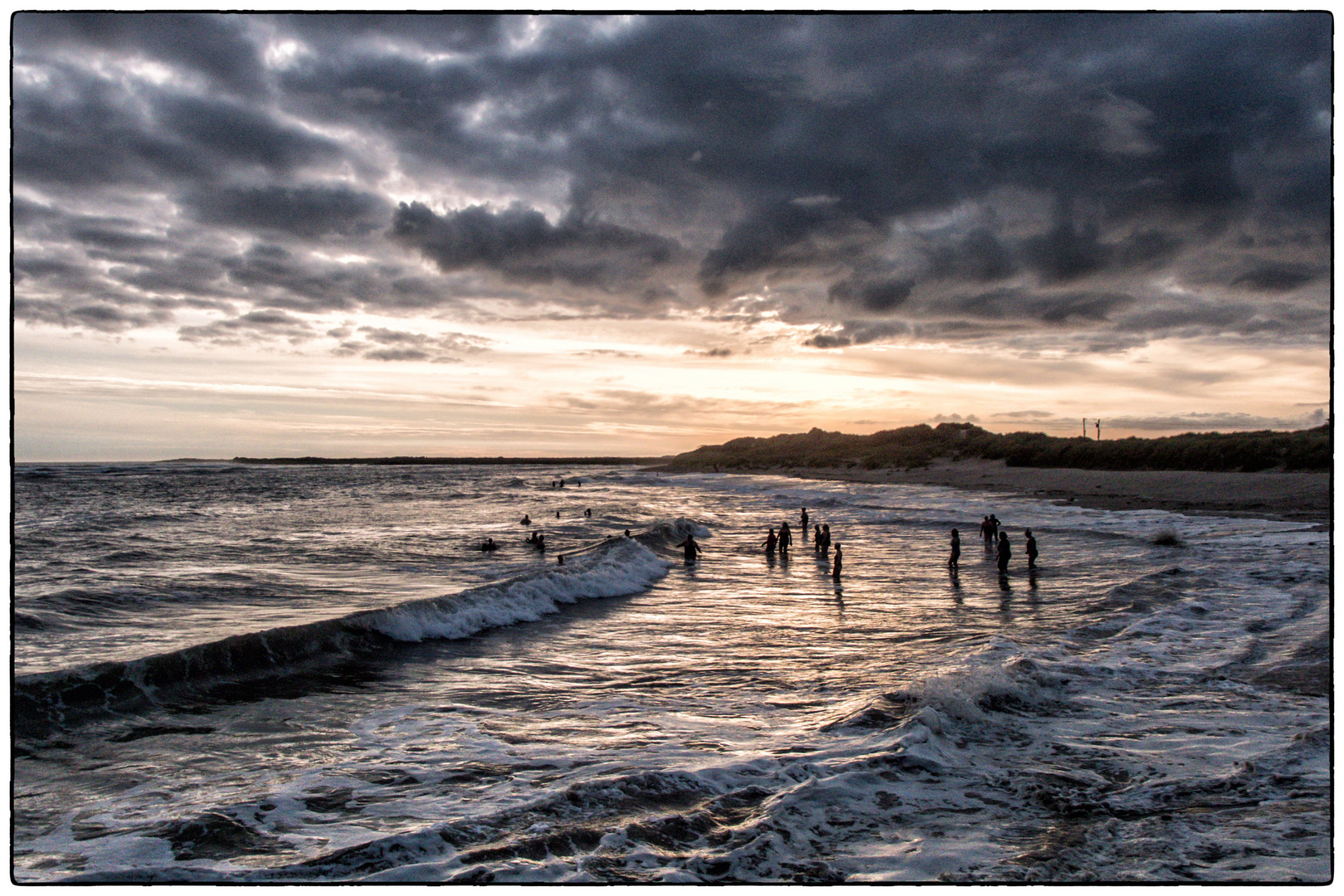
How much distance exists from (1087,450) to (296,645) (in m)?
85.7

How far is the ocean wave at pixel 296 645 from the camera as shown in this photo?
10805 millimetres

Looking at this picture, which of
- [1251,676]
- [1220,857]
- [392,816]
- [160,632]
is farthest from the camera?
[160,632]

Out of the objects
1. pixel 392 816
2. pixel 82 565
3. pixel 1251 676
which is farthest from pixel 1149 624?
pixel 82 565

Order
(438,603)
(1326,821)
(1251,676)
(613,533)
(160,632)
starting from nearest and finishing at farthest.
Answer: (1326,821) → (1251,676) → (160,632) → (438,603) → (613,533)

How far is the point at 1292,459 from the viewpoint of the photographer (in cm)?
5528

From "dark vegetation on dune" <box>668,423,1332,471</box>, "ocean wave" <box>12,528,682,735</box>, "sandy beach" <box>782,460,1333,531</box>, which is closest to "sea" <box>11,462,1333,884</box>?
"ocean wave" <box>12,528,682,735</box>

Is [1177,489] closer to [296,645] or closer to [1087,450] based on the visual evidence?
[1087,450]

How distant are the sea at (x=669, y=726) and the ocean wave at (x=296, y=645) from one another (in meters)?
0.06

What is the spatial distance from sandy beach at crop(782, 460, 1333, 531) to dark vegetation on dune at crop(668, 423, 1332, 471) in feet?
10.6

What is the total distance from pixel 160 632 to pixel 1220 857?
17.7 metres

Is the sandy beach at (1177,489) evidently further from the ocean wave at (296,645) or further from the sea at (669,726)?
the ocean wave at (296,645)

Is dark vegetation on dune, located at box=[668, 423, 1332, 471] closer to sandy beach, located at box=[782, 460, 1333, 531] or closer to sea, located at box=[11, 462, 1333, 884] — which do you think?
sandy beach, located at box=[782, 460, 1333, 531]

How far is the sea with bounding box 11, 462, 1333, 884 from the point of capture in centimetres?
634

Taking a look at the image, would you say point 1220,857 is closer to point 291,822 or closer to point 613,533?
point 291,822
